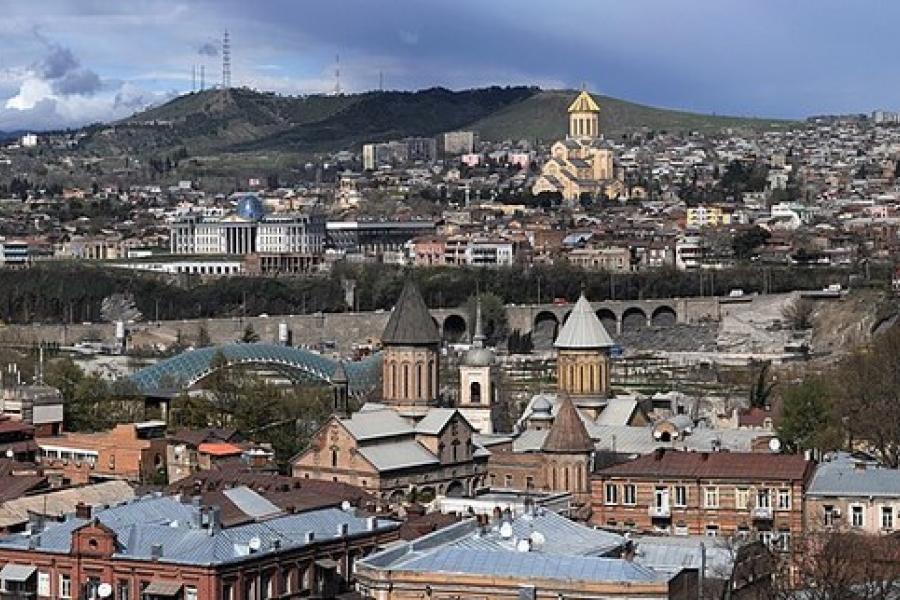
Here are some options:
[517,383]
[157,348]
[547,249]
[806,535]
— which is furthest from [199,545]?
[547,249]

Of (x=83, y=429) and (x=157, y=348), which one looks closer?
(x=83, y=429)

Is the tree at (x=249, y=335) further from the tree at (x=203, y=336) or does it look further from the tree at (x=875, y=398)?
the tree at (x=875, y=398)

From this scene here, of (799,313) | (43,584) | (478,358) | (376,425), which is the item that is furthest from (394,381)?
(799,313)

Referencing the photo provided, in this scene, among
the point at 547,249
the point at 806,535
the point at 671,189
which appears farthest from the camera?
the point at 671,189

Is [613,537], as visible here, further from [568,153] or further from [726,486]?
[568,153]

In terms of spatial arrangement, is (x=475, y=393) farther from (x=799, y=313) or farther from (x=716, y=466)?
(x=799, y=313)

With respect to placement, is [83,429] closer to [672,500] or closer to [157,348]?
[672,500]

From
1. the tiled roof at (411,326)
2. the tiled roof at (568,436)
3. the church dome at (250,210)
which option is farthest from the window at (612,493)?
the church dome at (250,210)

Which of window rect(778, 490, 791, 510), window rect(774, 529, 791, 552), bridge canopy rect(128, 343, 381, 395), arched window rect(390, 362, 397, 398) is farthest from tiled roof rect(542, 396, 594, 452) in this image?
bridge canopy rect(128, 343, 381, 395)

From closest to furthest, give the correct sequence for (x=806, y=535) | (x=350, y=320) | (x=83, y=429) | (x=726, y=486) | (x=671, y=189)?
(x=806, y=535), (x=726, y=486), (x=83, y=429), (x=350, y=320), (x=671, y=189)
